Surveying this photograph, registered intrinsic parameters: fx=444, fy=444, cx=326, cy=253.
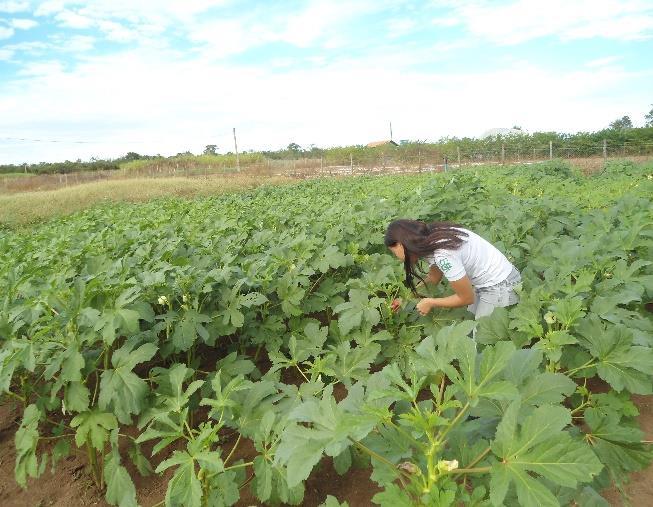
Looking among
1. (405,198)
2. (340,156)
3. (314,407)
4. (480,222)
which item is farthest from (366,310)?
(340,156)

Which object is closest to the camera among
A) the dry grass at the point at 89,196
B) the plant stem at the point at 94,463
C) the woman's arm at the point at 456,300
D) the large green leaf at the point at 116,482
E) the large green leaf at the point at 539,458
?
the large green leaf at the point at 539,458

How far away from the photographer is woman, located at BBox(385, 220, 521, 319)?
288 centimetres

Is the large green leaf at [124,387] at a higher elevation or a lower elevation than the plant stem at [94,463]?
higher

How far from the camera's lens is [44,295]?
7.22 feet

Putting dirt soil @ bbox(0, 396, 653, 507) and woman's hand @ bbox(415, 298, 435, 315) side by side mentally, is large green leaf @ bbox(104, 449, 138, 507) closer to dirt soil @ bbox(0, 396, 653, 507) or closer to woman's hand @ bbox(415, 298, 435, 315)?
dirt soil @ bbox(0, 396, 653, 507)

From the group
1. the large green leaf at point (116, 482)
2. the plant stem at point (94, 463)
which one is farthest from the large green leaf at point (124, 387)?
the plant stem at point (94, 463)

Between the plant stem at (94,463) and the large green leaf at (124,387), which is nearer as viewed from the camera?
the large green leaf at (124,387)

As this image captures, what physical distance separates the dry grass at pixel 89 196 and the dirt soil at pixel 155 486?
683 inches

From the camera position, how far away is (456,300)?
2891 millimetres

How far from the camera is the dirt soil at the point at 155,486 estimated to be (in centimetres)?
219

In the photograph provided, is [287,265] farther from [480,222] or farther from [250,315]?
[480,222]

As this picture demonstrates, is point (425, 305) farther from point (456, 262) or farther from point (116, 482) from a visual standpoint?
point (116, 482)

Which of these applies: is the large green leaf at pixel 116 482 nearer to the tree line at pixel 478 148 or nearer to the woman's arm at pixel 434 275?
the woman's arm at pixel 434 275

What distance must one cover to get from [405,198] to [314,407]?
585cm
